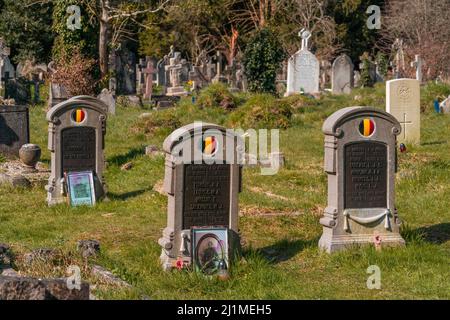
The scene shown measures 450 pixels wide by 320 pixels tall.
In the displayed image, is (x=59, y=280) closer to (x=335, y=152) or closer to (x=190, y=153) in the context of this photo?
(x=190, y=153)

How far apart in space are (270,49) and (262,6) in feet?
53.3

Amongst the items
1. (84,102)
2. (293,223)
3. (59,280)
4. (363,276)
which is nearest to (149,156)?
(84,102)

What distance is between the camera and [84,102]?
13586 millimetres

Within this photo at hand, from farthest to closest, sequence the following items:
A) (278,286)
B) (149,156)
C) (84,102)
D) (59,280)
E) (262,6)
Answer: (262,6)
(149,156)
(84,102)
(278,286)
(59,280)

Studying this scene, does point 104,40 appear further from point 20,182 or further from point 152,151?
point 20,182

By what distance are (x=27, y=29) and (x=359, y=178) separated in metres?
36.8

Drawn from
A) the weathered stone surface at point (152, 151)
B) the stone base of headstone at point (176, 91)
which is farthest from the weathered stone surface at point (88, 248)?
the stone base of headstone at point (176, 91)

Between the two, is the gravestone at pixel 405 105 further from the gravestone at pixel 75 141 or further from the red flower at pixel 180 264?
the red flower at pixel 180 264

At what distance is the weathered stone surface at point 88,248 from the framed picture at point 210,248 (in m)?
1.20

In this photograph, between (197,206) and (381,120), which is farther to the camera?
(381,120)

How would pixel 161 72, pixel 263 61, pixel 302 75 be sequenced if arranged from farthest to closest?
pixel 161 72 < pixel 302 75 < pixel 263 61

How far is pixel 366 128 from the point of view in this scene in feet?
32.7

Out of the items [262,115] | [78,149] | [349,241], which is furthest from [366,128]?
[262,115]

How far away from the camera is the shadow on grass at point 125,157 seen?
16.9m
